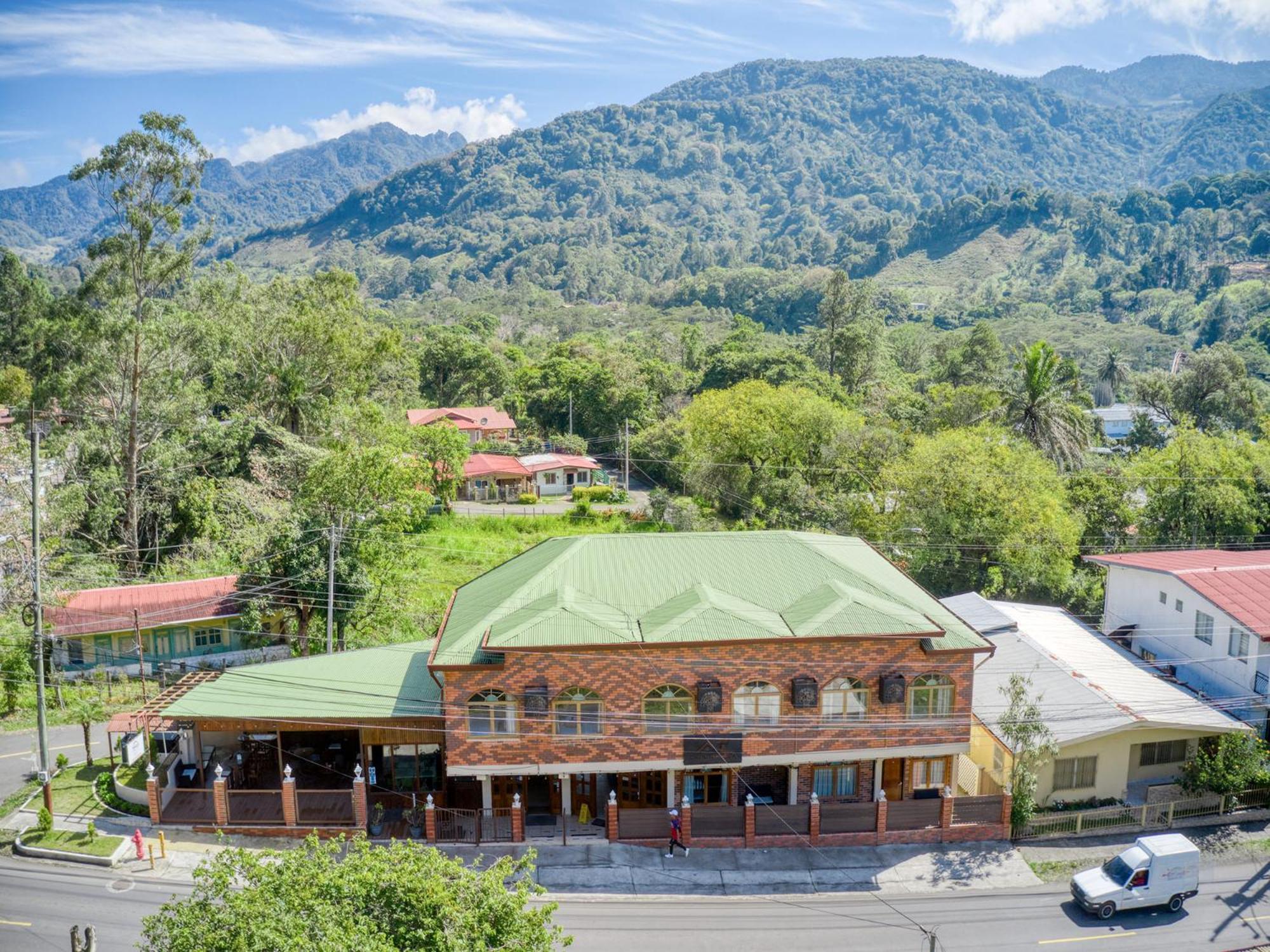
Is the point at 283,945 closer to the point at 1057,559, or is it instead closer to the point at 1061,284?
the point at 1057,559

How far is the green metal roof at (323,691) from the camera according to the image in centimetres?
2581

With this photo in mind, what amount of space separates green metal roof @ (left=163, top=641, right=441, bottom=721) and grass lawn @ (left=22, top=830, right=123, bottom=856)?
336 centimetres

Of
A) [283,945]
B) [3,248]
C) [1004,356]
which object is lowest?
[283,945]

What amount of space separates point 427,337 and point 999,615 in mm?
85808

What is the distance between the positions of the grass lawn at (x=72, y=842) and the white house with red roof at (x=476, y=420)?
51853mm

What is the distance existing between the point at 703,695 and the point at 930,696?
6.42 m

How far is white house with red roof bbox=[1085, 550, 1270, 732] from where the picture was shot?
28.4 meters

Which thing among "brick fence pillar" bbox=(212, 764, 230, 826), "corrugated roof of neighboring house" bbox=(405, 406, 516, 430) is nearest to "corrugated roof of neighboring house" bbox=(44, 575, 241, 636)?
"brick fence pillar" bbox=(212, 764, 230, 826)

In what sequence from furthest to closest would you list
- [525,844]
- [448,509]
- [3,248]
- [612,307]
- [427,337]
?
1. [612,307]
2. [427,337]
3. [3,248]
4. [448,509]
5. [525,844]

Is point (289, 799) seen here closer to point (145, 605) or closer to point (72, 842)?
point (72, 842)

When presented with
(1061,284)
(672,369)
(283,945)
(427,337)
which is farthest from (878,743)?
(1061,284)

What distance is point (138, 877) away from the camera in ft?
74.7

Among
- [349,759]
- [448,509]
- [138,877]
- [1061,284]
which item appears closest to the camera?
[138,877]

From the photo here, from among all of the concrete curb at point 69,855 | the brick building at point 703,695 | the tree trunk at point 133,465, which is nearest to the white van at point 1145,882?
the brick building at point 703,695
